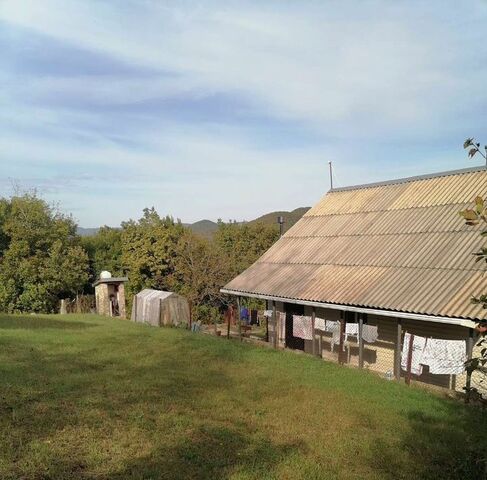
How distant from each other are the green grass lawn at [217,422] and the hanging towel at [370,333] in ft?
4.54

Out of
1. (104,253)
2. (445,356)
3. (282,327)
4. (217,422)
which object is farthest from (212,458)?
(104,253)

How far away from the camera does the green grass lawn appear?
21.7 ft

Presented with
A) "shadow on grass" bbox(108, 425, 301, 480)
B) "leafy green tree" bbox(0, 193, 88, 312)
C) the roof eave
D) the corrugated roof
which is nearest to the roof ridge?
the corrugated roof

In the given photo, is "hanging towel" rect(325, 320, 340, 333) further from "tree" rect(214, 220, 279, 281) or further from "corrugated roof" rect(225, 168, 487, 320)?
"tree" rect(214, 220, 279, 281)

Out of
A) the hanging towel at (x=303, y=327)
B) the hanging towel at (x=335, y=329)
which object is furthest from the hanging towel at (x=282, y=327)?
the hanging towel at (x=335, y=329)

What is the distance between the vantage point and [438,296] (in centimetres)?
1304

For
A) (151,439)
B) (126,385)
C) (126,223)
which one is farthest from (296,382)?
(126,223)

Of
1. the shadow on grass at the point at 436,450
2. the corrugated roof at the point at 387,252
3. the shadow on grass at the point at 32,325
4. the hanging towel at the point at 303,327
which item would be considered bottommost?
the shadow on grass at the point at 436,450

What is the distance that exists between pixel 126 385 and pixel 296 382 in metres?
3.93

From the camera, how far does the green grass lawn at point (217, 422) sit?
663cm

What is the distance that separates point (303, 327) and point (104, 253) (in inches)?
988

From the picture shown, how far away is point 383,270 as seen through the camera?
51.3ft

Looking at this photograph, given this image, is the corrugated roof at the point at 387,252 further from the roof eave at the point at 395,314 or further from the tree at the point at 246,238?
the tree at the point at 246,238

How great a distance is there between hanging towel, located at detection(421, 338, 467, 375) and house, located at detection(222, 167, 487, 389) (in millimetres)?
453
